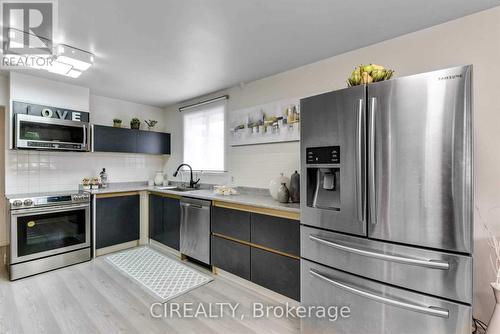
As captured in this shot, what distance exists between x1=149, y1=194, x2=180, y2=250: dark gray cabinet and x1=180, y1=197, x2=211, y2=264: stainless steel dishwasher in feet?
0.56

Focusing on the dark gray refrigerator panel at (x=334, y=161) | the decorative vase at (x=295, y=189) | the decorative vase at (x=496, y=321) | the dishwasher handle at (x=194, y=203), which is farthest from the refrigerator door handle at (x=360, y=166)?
the dishwasher handle at (x=194, y=203)

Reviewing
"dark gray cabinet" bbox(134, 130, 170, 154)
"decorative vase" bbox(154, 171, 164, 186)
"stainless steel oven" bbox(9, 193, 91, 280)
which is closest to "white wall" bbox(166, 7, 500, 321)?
"dark gray cabinet" bbox(134, 130, 170, 154)

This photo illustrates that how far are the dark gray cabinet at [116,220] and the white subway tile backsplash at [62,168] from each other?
2.12 feet

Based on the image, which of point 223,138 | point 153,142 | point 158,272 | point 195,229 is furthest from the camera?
point 153,142

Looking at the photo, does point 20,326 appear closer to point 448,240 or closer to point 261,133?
point 261,133

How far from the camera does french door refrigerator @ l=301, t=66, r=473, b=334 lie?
47.3 inches

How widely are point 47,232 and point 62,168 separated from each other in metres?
0.98

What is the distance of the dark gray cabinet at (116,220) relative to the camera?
324cm

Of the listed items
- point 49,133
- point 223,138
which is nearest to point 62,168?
point 49,133

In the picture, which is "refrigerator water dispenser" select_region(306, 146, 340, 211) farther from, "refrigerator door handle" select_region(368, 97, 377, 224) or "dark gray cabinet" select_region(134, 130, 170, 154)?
"dark gray cabinet" select_region(134, 130, 170, 154)

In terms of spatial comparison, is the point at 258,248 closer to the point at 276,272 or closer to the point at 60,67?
the point at 276,272

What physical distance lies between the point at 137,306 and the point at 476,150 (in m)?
2.99

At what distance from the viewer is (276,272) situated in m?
2.15

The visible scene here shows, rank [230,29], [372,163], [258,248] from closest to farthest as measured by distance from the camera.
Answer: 1. [372,163]
2. [230,29]
3. [258,248]
